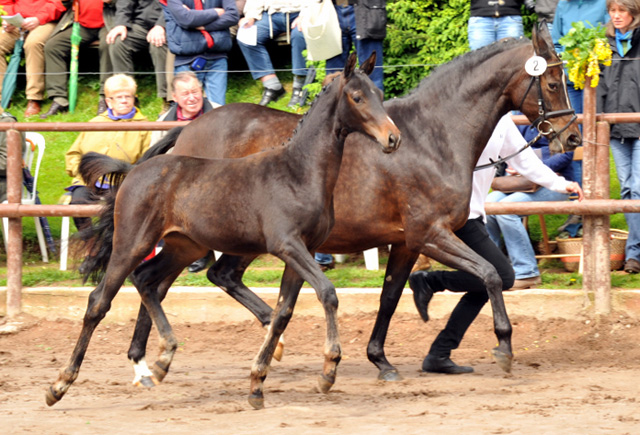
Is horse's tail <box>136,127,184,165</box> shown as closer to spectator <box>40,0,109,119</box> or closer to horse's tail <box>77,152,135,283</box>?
horse's tail <box>77,152,135,283</box>

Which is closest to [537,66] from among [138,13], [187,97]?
[187,97]

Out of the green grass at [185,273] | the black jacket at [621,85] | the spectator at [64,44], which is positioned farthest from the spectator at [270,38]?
the black jacket at [621,85]

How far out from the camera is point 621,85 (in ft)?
25.6

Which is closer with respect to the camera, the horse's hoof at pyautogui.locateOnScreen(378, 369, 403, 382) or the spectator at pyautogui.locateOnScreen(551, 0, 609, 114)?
the horse's hoof at pyautogui.locateOnScreen(378, 369, 403, 382)

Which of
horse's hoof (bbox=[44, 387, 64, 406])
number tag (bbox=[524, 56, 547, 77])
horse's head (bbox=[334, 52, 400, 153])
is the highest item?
number tag (bbox=[524, 56, 547, 77])

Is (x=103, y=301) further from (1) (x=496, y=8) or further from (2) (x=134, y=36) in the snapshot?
(2) (x=134, y=36)

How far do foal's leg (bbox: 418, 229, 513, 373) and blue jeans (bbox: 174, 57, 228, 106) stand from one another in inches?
167

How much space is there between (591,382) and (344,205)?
1.84 metres

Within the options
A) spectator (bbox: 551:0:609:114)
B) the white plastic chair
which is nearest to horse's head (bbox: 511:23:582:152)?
spectator (bbox: 551:0:609:114)

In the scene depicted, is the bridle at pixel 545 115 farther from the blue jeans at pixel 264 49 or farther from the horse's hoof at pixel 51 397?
the blue jeans at pixel 264 49

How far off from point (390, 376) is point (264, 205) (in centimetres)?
158

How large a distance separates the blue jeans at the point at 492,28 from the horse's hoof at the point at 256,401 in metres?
4.85

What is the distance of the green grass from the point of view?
25.9 feet

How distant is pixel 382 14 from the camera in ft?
28.9
